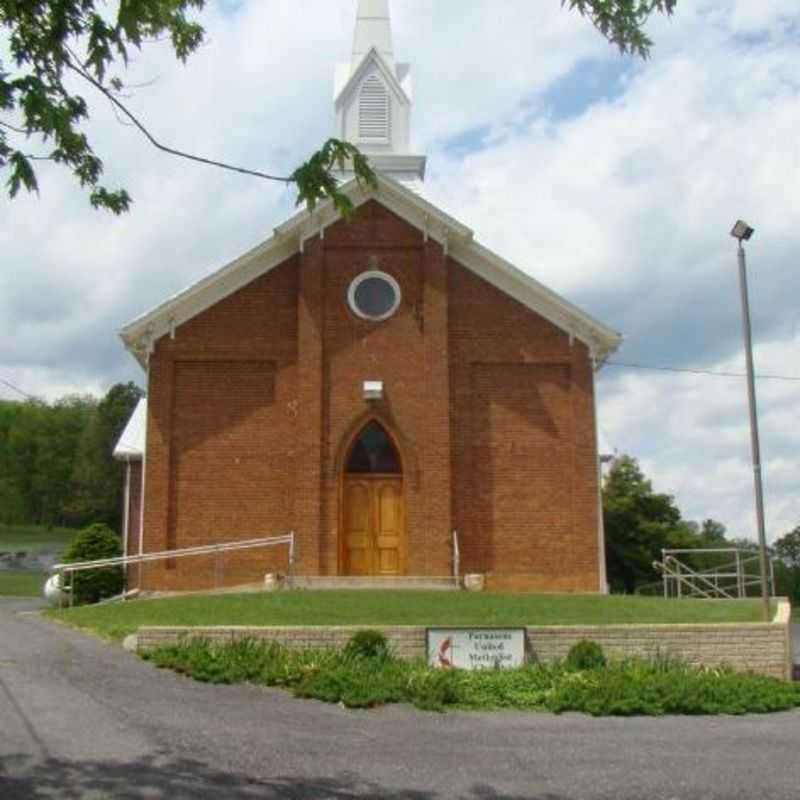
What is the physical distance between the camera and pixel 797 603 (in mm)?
35156

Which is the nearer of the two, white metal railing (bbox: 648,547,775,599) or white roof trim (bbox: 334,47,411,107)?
white metal railing (bbox: 648,547,775,599)

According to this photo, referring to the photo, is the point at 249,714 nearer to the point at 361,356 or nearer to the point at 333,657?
the point at 333,657

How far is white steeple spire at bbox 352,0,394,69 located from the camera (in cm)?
3191

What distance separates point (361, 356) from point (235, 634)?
9.77 meters

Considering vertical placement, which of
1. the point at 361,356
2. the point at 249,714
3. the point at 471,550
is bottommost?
the point at 249,714

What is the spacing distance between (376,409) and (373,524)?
2.25 meters

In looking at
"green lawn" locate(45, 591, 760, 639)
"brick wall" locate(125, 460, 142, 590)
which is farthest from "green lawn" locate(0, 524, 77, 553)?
"green lawn" locate(45, 591, 760, 639)

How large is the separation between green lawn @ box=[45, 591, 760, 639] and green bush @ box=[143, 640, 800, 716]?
194 cm

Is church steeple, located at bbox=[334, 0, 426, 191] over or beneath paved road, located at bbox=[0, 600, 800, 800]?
over

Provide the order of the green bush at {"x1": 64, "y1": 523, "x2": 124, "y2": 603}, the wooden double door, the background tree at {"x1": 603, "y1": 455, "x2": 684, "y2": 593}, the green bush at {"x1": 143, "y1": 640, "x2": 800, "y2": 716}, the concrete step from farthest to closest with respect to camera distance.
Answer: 1. the background tree at {"x1": 603, "y1": 455, "x2": 684, "y2": 593}
2. the green bush at {"x1": 64, "y1": 523, "x2": 124, "y2": 603}
3. the wooden double door
4. the concrete step
5. the green bush at {"x1": 143, "y1": 640, "x2": 800, "y2": 716}

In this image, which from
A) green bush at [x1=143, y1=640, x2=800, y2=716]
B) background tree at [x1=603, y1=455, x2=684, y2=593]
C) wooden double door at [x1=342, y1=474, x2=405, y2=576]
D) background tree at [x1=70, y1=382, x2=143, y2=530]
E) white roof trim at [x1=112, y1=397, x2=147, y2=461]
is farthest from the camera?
background tree at [x1=70, y1=382, x2=143, y2=530]

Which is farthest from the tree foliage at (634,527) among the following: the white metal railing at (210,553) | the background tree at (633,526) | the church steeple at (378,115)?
the white metal railing at (210,553)

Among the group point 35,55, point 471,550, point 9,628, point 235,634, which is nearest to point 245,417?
point 471,550

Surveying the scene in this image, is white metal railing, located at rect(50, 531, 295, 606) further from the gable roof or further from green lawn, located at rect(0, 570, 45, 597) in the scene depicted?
green lawn, located at rect(0, 570, 45, 597)
